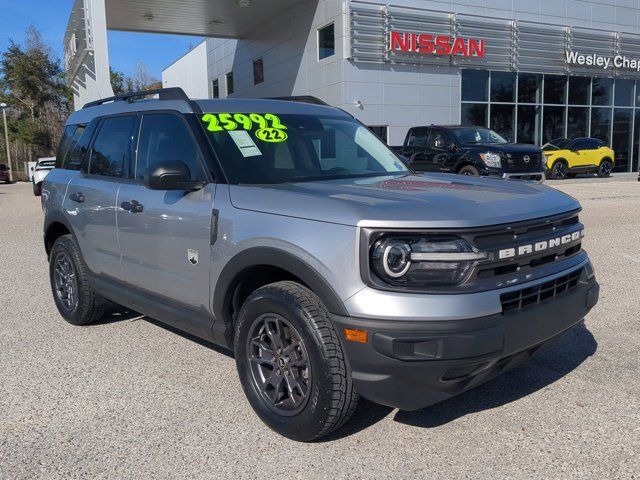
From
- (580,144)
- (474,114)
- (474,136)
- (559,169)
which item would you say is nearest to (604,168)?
(580,144)

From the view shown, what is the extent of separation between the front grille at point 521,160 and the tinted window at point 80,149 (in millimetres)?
10447

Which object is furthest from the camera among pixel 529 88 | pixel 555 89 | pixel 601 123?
pixel 601 123

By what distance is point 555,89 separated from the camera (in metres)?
26.4

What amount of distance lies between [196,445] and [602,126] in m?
29.6

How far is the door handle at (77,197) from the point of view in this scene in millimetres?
4747

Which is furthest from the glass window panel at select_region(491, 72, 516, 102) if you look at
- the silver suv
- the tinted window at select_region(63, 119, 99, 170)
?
the tinted window at select_region(63, 119, 99, 170)

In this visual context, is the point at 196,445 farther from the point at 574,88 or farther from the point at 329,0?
the point at 574,88

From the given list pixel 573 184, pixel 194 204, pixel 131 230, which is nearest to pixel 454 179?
pixel 194 204

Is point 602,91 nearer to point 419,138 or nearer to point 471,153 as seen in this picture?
point 419,138

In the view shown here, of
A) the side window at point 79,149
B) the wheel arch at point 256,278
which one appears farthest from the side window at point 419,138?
the wheel arch at point 256,278

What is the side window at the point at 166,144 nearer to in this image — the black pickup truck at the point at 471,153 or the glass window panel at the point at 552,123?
the black pickup truck at the point at 471,153

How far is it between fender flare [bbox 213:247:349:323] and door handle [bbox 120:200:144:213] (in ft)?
3.26

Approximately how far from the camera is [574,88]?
88.3 feet

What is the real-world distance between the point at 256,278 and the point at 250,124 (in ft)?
3.68
